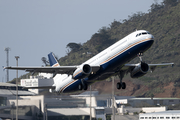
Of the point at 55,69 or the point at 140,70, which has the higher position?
the point at 55,69

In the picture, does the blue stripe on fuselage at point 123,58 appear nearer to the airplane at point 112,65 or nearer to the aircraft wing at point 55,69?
the airplane at point 112,65

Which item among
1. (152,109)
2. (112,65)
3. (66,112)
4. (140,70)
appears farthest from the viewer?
(152,109)

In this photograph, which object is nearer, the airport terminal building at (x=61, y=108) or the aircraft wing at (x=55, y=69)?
the aircraft wing at (x=55, y=69)

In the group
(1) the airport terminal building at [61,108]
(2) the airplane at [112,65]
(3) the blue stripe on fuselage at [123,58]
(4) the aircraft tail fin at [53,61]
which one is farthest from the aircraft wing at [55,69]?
(1) the airport terminal building at [61,108]

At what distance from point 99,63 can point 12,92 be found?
10646cm

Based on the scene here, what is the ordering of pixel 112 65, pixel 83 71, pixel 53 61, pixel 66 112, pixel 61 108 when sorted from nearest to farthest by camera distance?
pixel 112 65 → pixel 83 71 → pixel 53 61 → pixel 66 112 → pixel 61 108

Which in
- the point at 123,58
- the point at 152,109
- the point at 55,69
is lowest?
the point at 152,109

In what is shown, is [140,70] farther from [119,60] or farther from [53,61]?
[53,61]

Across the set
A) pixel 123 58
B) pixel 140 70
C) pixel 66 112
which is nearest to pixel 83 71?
pixel 123 58

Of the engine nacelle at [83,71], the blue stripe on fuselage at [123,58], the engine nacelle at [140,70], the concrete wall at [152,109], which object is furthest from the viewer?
the concrete wall at [152,109]

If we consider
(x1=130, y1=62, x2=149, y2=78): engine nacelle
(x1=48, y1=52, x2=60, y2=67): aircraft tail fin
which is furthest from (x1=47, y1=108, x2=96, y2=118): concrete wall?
(x1=130, y1=62, x2=149, y2=78): engine nacelle

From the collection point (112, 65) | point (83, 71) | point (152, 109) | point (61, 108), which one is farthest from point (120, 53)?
point (152, 109)

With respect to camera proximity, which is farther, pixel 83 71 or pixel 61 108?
pixel 61 108

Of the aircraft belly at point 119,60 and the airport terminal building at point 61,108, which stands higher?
the aircraft belly at point 119,60
